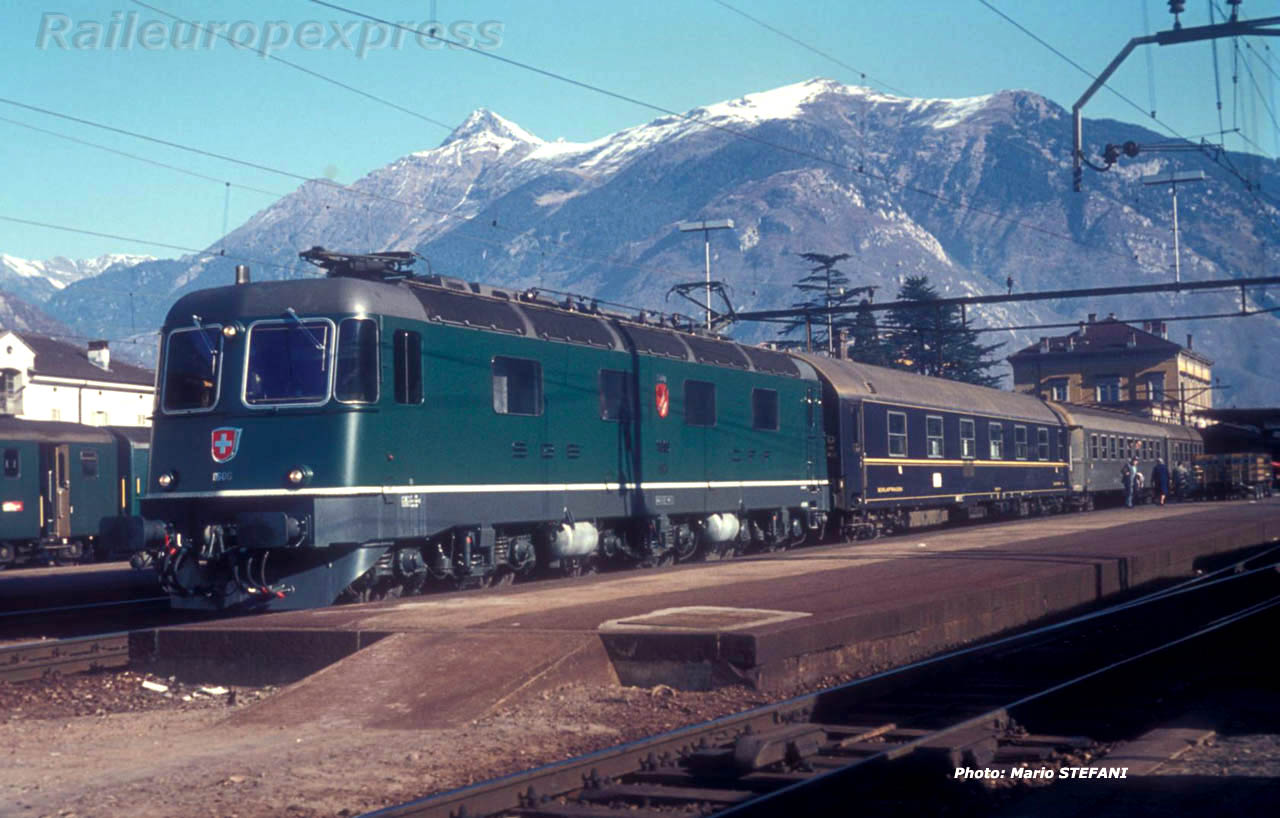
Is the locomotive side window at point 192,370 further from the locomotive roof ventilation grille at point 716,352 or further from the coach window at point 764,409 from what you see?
the coach window at point 764,409

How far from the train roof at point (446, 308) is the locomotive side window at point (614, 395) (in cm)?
45

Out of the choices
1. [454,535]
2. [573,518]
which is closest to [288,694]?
[454,535]

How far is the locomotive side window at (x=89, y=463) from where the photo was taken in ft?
108

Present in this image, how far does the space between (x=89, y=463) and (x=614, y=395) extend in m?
18.7

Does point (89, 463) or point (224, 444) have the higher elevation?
point (89, 463)

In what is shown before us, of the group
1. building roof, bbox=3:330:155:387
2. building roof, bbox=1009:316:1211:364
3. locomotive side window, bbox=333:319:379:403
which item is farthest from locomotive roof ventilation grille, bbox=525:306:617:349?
building roof, bbox=1009:316:1211:364

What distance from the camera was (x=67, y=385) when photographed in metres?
60.1

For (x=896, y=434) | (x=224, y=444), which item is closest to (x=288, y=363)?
(x=224, y=444)

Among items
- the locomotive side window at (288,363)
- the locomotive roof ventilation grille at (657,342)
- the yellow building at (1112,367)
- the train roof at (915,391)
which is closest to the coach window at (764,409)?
the locomotive roof ventilation grille at (657,342)

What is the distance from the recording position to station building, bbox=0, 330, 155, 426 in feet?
192

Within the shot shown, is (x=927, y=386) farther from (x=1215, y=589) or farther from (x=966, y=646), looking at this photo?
(x=966, y=646)

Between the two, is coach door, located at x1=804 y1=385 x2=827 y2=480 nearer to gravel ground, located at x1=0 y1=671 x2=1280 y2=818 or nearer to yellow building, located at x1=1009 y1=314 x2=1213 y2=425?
gravel ground, located at x1=0 y1=671 x2=1280 y2=818

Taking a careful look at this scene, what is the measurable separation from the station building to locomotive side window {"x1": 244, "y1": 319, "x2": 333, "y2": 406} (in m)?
43.7

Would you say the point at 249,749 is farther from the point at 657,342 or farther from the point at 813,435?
the point at 813,435
